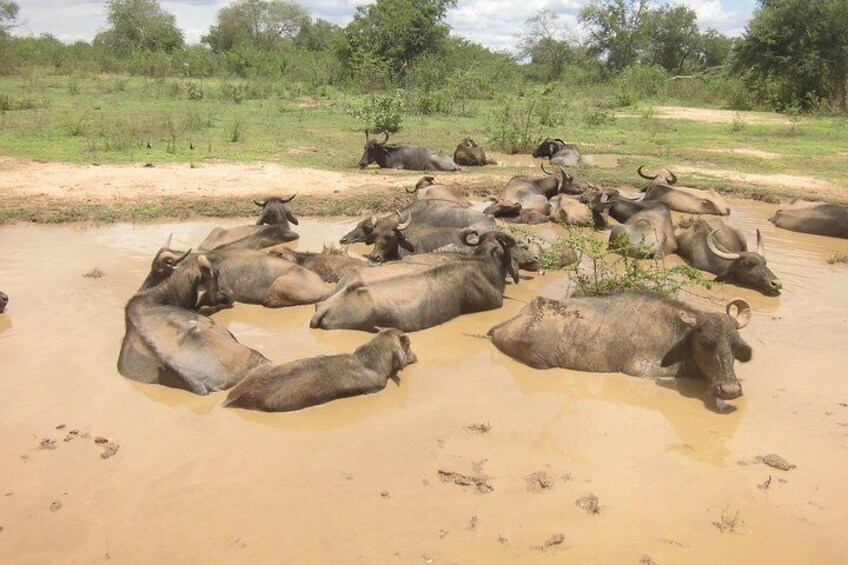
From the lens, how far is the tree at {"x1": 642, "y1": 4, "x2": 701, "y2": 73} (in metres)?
50.4

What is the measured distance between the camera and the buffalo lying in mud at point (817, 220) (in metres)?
10.6

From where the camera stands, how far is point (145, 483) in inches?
167

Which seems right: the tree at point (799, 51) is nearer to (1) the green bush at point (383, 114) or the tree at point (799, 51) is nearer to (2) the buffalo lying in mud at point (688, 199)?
(1) the green bush at point (383, 114)

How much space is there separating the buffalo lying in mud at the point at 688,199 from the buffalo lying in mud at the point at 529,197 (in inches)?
52.8

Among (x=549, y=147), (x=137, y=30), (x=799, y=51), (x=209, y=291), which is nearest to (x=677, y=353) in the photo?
(x=209, y=291)

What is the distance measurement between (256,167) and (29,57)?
29518 millimetres

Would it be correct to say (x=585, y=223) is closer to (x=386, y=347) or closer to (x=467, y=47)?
(x=386, y=347)

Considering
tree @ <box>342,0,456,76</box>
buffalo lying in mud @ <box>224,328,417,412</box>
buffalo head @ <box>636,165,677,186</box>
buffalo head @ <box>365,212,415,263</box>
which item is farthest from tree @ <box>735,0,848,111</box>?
buffalo lying in mud @ <box>224,328,417,412</box>

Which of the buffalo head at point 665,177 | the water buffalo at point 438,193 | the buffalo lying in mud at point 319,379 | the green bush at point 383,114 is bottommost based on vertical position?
the buffalo lying in mud at point 319,379

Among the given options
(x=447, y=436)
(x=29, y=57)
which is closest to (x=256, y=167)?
(x=447, y=436)

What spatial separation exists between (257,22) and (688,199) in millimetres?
64341

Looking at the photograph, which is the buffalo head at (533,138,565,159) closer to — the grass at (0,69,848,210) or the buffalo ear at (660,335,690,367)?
the grass at (0,69,848,210)

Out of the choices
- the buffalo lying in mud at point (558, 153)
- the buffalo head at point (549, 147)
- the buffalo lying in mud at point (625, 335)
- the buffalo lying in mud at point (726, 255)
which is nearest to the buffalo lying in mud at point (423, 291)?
the buffalo lying in mud at point (625, 335)

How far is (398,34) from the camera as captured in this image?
100 feet
